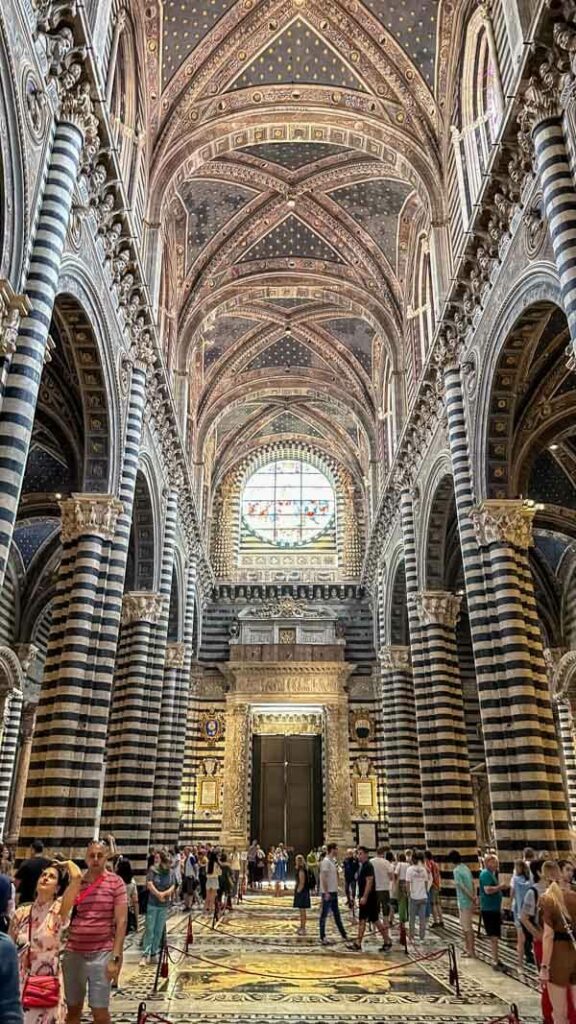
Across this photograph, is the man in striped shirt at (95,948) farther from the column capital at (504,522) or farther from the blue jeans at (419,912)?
the column capital at (504,522)

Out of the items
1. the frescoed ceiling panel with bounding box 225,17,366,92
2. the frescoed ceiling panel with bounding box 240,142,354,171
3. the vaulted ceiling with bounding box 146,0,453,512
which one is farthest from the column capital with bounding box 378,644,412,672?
the frescoed ceiling panel with bounding box 225,17,366,92

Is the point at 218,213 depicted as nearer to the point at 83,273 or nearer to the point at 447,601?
the point at 83,273

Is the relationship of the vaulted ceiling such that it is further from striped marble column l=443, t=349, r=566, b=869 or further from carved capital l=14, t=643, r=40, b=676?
carved capital l=14, t=643, r=40, b=676

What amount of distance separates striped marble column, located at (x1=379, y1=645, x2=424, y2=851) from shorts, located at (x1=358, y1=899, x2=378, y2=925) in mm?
11572

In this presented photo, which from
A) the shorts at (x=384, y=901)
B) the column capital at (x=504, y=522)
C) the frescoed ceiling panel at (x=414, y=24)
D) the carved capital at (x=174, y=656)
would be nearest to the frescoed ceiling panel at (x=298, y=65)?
the frescoed ceiling panel at (x=414, y=24)

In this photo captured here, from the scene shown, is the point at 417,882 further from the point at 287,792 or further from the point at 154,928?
the point at 287,792

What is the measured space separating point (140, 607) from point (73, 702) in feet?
19.5


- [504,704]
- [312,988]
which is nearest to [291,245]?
[504,704]

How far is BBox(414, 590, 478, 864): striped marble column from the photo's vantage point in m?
16.2

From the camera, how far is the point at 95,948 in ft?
16.4

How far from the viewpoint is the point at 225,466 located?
112 ft

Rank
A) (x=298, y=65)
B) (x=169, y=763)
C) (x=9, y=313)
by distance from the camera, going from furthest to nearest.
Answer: (x=169, y=763)
(x=298, y=65)
(x=9, y=313)

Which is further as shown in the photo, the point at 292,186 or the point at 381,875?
the point at 292,186

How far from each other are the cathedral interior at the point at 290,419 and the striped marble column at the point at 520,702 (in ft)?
0.19
